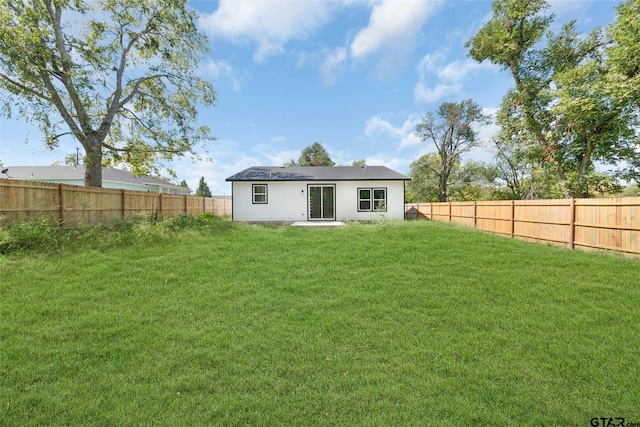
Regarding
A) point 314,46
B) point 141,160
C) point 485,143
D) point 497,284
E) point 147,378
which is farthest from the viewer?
point 485,143

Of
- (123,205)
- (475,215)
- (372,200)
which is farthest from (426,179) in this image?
(123,205)

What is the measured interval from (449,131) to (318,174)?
57.3 ft

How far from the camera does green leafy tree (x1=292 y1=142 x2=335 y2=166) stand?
3369cm

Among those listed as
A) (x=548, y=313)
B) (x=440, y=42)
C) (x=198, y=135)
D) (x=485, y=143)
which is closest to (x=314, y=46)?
(x=440, y=42)

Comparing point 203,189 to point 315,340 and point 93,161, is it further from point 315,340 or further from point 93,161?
point 315,340

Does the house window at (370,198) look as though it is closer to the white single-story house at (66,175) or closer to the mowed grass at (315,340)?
the mowed grass at (315,340)

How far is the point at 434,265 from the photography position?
18.8 feet

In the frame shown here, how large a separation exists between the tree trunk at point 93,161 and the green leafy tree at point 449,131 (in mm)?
25346

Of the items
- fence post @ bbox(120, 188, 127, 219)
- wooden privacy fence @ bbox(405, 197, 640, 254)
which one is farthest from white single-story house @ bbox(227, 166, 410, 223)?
fence post @ bbox(120, 188, 127, 219)

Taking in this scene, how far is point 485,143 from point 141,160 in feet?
89.3

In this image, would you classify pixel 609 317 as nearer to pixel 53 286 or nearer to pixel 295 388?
pixel 295 388

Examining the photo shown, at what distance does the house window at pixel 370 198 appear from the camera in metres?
14.7

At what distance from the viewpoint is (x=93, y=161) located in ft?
34.8

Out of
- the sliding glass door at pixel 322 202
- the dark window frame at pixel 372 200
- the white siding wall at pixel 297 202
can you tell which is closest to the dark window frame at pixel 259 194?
the white siding wall at pixel 297 202
